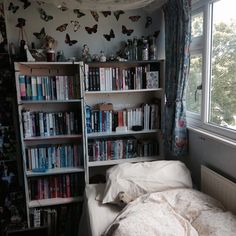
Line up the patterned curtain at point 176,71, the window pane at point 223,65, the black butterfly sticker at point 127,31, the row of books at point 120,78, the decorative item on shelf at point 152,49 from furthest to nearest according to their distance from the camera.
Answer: the black butterfly sticker at point 127,31
the decorative item on shelf at point 152,49
the row of books at point 120,78
the patterned curtain at point 176,71
the window pane at point 223,65

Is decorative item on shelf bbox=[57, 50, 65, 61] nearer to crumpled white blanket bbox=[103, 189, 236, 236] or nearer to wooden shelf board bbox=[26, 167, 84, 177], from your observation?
wooden shelf board bbox=[26, 167, 84, 177]

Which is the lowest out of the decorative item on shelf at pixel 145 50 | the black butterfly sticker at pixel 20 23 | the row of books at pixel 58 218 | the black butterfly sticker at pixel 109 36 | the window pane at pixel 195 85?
the row of books at pixel 58 218

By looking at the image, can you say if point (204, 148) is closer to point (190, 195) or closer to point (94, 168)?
point (190, 195)

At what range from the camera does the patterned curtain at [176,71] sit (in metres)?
2.15

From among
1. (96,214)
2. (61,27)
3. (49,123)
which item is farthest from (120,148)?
(61,27)

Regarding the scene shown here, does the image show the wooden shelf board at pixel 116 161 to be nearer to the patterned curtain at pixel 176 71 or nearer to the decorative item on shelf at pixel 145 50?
the patterned curtain at pixel 176 71

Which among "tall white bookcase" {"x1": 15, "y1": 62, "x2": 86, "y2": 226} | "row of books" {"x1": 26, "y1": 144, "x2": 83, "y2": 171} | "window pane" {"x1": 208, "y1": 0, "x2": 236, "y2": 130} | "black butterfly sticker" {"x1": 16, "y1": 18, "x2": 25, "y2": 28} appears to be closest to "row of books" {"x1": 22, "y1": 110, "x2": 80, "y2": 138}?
"tall white bookcase" {"x1": 15, "y1": 62, "x2": 86, "y2": 226}

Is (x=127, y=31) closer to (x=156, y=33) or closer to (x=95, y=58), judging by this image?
(x=156, y=33)

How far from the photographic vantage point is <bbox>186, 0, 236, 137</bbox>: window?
1.95 meters

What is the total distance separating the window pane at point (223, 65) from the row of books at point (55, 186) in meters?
1.49

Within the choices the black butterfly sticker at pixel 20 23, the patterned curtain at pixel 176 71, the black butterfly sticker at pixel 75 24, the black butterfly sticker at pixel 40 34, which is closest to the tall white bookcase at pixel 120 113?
the patterned curtain at pixel 176 71

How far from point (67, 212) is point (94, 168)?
0.55 m

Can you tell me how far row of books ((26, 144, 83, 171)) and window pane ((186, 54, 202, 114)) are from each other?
1.22 meters

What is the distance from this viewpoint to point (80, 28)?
8.64 feet
